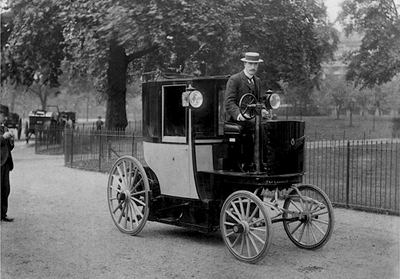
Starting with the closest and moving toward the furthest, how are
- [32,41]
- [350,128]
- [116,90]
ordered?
[32,41]
[116,90]
[350,128]

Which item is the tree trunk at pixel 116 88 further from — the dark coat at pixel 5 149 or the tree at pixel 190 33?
the dark coat at pixel 5 149

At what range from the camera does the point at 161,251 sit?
261 inches

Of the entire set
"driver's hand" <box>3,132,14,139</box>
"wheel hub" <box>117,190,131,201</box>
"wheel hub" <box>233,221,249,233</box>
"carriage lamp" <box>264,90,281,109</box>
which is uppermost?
"carriage lamp" <box>264,90,281,109</box>

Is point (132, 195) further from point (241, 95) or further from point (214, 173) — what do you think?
point (241, 95)

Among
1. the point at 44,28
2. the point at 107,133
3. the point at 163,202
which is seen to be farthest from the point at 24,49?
the point at 163,202

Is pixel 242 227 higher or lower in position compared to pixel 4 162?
lower

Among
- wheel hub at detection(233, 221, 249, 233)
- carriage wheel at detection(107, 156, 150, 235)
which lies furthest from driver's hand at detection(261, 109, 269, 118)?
carriage wheel at detection(107, 156, 150, 235)

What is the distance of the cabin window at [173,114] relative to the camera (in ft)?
23.0

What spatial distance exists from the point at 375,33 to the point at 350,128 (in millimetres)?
9154

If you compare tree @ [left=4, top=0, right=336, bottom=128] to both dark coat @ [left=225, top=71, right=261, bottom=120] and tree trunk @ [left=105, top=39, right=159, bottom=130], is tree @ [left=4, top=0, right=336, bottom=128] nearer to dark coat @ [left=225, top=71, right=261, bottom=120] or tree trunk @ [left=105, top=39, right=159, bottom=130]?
tree trunk @ [left=105, top=39, right=159, bottom=130]

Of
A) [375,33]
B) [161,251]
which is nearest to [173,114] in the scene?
[161,251]

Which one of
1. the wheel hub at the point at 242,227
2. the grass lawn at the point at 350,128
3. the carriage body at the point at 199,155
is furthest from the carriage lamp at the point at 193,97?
the grass lawn at the point at 350,128

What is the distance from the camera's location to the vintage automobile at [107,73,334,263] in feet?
20.2

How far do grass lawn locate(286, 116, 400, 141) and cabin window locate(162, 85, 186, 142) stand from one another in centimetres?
1407
